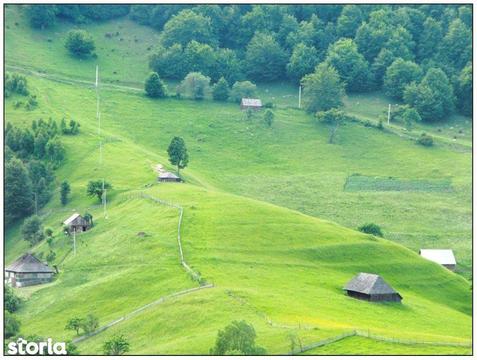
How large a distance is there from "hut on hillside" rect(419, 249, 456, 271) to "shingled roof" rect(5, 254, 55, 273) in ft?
159

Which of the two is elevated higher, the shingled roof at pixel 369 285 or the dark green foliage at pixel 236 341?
the dark green foliage at pixel 236 341

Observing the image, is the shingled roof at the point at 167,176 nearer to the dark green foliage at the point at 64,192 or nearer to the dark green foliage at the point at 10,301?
the dark green foliage at the point at 64,192

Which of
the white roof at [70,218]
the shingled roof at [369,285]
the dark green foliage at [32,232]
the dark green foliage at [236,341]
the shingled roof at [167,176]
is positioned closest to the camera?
the dark green foliage at [236,341]

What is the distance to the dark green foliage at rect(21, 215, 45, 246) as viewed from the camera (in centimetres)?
15200

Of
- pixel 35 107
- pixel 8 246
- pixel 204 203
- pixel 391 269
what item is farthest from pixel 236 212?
pixel 35 107

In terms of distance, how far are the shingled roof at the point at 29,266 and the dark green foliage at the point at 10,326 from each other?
18870 mm

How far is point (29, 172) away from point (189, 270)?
52.2 m

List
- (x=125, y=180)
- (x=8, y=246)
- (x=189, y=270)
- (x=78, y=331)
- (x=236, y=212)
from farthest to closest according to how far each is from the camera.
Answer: (x=125, y=180), (x=8, y=246), (x=236, y=212), (x=189, y=270), (x=78, y=331)

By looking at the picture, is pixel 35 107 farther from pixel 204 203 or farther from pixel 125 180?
pixel 204 203

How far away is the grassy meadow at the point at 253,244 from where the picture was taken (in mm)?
109438

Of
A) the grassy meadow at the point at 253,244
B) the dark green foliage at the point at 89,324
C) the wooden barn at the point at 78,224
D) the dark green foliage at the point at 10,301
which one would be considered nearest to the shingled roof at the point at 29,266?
the grassy meadow at the point at 253,244

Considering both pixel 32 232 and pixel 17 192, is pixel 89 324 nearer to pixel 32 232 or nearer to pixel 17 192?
pixel 32 232

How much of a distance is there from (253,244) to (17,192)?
1746 inches

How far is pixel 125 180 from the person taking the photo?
545 feet
